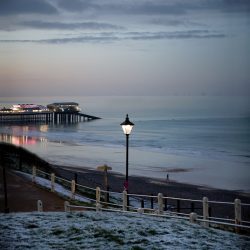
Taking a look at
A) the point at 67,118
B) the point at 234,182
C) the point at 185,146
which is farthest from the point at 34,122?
the point at 234,182

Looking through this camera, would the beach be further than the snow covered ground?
Yes

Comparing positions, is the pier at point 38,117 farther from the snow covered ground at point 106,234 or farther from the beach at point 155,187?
the snow covered ground at point 106,234

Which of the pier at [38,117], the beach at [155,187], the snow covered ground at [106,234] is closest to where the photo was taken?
the snow covered ground at [106,234]

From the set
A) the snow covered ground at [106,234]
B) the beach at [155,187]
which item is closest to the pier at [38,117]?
the beach at [155,187]

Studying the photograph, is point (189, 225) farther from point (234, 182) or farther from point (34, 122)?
point (34, 122)

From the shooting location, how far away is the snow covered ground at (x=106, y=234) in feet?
30.1

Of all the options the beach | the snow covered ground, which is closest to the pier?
the beach

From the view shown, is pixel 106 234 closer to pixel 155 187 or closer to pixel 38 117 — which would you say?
pixel 155 187

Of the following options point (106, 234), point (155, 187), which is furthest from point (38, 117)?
point (106, 234)

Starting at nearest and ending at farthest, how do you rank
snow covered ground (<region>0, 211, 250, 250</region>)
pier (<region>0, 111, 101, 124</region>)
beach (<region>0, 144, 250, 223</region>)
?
1. snow covered ground (<region>0, 211, 250, 250</region>)
2. beach (<region>0, 144, 250, 223</region>)
3. pier (<region>0, 111, 101, 124</region>)

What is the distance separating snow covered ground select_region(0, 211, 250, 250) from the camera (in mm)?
9180

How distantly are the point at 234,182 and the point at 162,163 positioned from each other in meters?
12.1

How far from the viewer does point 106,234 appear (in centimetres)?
1002

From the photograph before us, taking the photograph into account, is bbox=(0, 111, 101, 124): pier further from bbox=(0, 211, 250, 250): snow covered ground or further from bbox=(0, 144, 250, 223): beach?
bbox=(0, 211, 250, 250): snow covered ground
